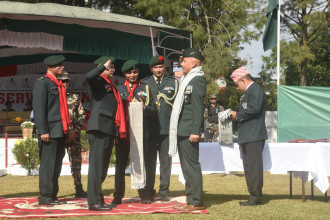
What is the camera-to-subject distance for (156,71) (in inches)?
290

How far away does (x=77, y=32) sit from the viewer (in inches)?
504

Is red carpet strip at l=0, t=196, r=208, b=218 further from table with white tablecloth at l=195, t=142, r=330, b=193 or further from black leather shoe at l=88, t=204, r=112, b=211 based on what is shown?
table with white tablecloth at l=195, t=142, r=330, b=193

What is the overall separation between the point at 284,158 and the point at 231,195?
3.96 ft

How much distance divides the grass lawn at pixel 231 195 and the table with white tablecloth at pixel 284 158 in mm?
431

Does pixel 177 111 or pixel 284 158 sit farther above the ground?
pixel 177 111

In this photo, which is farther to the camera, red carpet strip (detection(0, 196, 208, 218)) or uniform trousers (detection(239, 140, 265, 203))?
uniform trousers (detection(239, 140, 265, 203))

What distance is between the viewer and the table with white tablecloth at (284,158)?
7008 mm

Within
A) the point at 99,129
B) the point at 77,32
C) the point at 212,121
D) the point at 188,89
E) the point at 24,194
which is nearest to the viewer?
the point at 99,129

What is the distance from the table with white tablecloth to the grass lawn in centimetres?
43

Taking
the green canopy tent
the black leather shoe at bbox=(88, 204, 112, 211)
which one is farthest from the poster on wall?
the black leather shoe at bbox=(88, 204, 112, 211)

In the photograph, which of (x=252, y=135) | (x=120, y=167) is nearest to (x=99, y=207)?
(x=120, y=167)

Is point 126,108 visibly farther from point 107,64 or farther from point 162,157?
point 162,157

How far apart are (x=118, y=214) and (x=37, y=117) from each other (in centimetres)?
167

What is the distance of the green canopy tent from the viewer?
40.0ft
